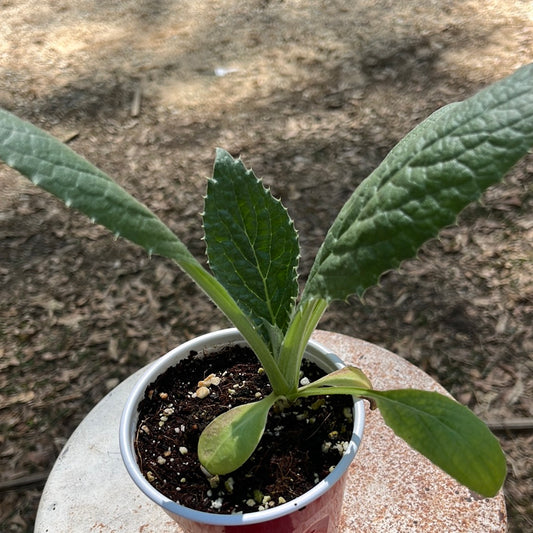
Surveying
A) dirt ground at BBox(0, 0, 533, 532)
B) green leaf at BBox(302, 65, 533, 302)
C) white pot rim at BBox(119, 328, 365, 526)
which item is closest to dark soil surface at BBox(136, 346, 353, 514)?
white pot rim at BBox(119, 328, 365, 526)

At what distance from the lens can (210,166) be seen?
6.48 feet

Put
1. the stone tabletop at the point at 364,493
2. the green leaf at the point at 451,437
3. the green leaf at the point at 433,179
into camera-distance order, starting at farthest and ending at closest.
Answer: the stone tabletop at the point at 364,493 → the green leaf at the point at 451,437 → the green leaf at the point at 433,179

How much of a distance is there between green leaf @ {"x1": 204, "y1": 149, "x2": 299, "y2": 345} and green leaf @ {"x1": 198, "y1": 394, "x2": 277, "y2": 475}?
0.10 m

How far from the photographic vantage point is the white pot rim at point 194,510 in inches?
24.7

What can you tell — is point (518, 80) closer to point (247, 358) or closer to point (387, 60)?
point (247, 358)

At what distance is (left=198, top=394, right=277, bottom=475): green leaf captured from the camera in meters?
0.63

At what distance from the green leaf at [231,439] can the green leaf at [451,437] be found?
131 millimetres

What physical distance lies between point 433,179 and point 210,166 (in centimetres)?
151

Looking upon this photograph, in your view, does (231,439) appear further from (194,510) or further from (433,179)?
(433,179)

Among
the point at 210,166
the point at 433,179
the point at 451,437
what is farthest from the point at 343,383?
the point at 210,166

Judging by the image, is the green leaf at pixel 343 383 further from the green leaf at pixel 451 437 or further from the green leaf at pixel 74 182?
the green leaf at pixel 74 182

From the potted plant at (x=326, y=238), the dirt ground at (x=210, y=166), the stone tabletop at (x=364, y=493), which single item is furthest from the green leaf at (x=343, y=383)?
the dirt ground at (x=210, y=166)

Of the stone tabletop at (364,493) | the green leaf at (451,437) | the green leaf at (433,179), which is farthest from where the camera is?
the stone tabletop at (364,493)

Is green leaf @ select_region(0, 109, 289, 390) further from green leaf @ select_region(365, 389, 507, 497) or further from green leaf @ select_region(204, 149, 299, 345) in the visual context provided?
green leaf @ select_region(365, 389, 507, 497)
